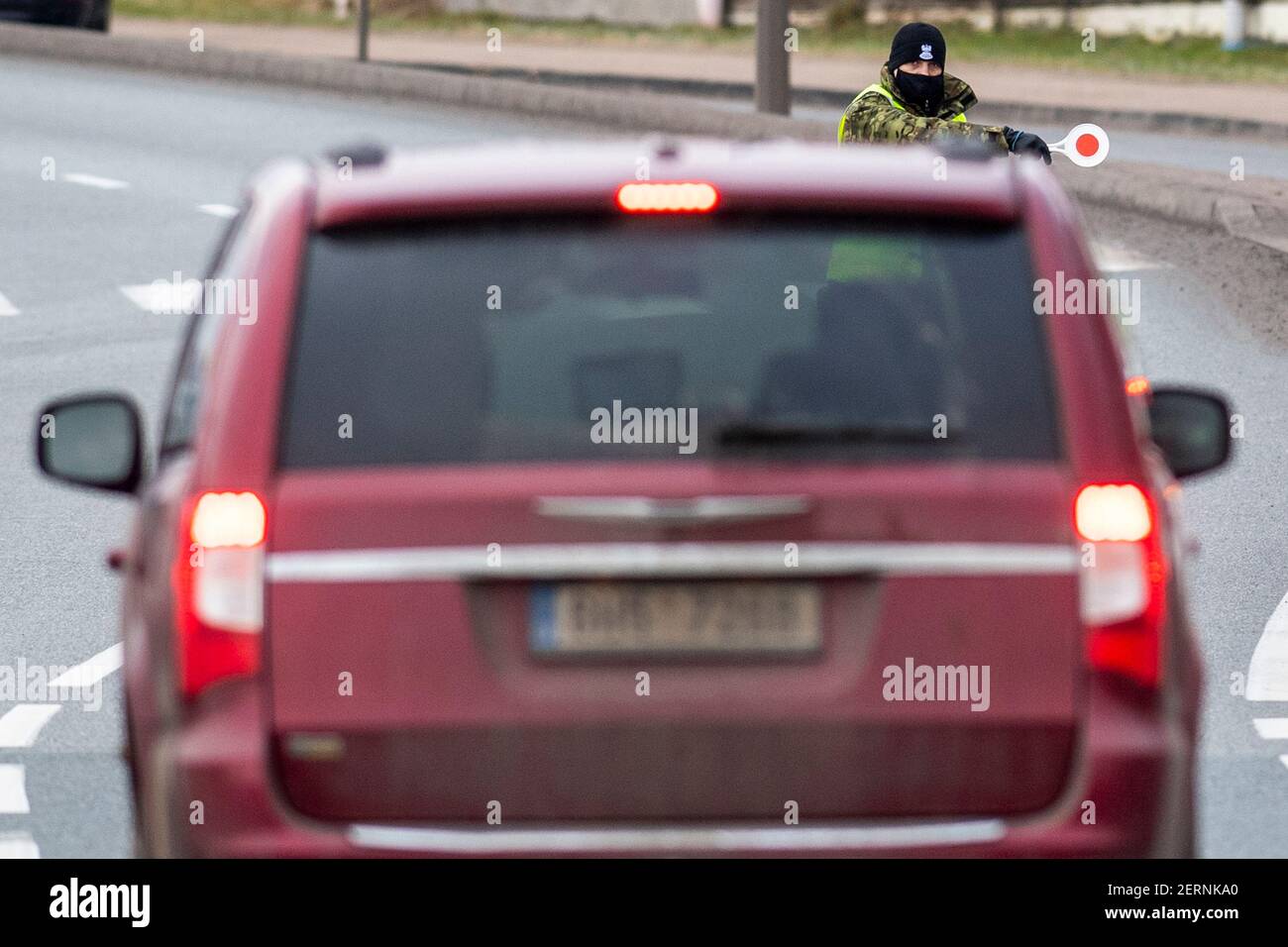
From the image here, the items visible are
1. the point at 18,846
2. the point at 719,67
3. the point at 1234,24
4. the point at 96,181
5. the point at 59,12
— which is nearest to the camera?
the point at 18,846

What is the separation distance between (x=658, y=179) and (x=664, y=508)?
23.0 inches

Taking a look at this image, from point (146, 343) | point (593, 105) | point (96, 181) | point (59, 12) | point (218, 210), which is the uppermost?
point (59, 12)

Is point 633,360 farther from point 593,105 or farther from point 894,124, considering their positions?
point 593,105

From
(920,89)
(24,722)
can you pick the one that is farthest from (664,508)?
(920,89)

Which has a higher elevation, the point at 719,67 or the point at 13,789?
the point at 719,67

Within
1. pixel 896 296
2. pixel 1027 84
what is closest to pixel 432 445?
pixel 896 296

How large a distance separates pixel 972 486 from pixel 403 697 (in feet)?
2.96

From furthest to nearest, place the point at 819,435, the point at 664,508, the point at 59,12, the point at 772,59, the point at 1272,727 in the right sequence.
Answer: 1. the point at 59,12
2. the point at 772,59
3. the point at 1272,727
4. the point at 819,435
5. the point at 664,508

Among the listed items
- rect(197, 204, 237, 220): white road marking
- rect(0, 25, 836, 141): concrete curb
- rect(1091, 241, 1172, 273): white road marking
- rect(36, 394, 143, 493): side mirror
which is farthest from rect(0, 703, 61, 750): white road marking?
rect(0, 25, 836, 141): concrete curb

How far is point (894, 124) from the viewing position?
1105cm

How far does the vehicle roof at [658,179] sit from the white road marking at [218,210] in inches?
674

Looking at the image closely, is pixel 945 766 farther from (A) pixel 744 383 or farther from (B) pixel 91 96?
(B) pixel 91 96

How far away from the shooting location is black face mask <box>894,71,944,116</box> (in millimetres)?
11281
